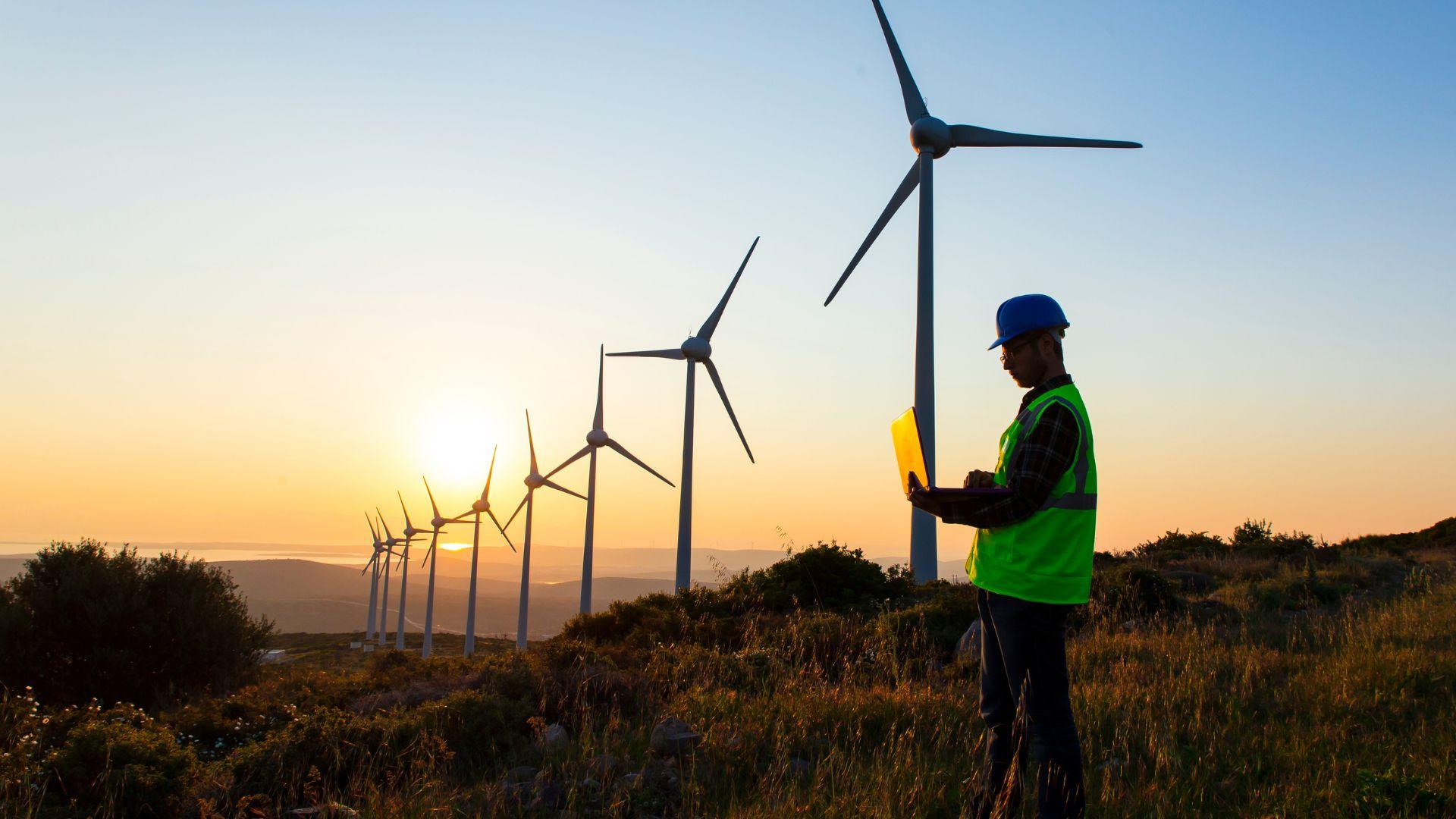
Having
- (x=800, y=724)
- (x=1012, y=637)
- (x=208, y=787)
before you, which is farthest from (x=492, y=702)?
(x=1012, y=637)

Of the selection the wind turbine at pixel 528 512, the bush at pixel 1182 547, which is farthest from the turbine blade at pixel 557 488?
the bush at pixel 1182 547

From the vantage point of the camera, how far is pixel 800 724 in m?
6.80

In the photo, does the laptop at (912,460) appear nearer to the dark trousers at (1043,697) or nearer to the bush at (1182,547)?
the dark trousers at (1043,697)

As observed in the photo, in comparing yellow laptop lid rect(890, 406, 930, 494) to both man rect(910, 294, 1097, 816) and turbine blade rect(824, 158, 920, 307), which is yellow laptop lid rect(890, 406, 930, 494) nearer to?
man rect(910, 294, 1097, 816)

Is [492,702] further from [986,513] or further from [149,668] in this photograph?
[149,668]

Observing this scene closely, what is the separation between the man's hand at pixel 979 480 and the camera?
4559 mm

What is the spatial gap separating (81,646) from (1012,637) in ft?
69.7

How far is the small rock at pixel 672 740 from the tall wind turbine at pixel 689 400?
2846 cm

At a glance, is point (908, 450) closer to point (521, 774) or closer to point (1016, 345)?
point (1016, 345)

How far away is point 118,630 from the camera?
766 inches

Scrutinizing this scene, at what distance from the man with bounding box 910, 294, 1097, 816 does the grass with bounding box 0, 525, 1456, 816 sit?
0.90 meters

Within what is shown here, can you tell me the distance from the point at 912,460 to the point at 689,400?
117 ft

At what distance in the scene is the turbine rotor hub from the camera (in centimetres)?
2741

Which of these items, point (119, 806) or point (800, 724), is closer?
point (119, 806)
